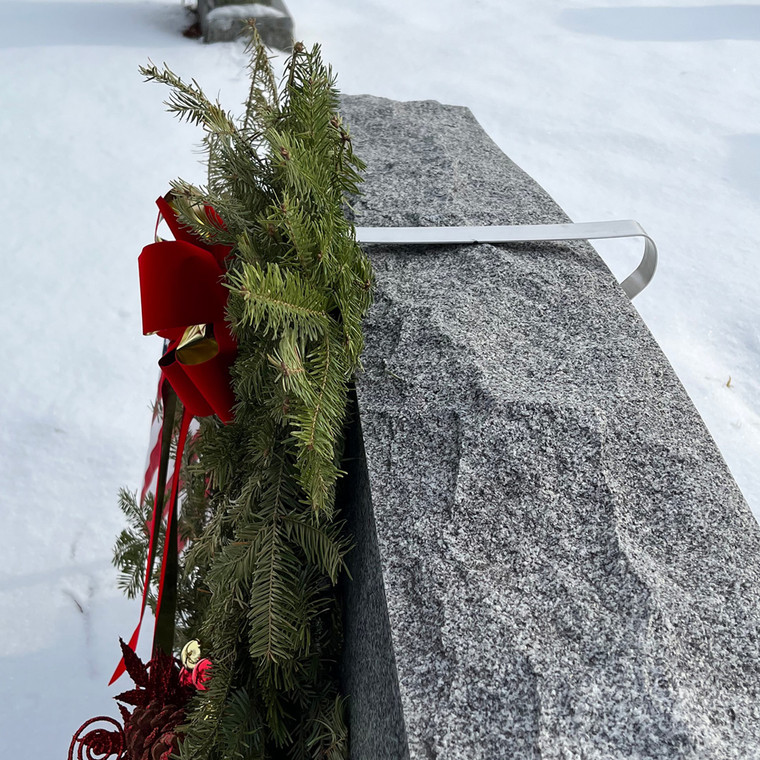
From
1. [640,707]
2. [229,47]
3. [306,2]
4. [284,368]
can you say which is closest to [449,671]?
[640,707]

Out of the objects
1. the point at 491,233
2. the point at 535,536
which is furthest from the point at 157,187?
the point at 535,536

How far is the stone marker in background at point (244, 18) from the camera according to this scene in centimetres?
292

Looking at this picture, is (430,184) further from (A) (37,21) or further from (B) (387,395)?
(A) (37,21)

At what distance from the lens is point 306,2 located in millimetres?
3326

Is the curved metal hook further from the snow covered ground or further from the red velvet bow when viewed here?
the snow covered ground

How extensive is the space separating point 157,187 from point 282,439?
1836 mm

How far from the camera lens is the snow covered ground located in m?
1.53

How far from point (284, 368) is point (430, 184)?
50 cm

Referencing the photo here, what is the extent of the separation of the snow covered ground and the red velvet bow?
0.90 metres

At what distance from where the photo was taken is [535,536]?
582 millimetres

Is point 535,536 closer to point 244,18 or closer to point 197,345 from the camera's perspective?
point 197,345

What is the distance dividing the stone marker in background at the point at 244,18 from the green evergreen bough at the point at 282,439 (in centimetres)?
243

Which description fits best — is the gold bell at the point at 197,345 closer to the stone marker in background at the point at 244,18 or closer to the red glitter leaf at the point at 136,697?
the red glitter leaf at the point at 136,697

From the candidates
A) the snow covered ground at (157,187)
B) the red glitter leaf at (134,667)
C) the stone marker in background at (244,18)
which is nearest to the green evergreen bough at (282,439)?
the red glitter leaf at (134,667)
